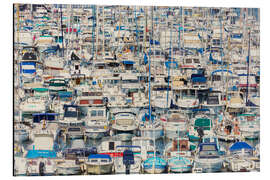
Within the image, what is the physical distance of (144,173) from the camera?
20.0ft

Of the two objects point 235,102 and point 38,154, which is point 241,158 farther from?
point 38,154

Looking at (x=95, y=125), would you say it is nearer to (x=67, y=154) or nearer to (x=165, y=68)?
(x=67, y=154)

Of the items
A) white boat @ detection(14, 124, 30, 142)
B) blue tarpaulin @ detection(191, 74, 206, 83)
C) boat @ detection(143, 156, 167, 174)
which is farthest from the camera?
blue tarpaulin @ detection(191, 74, 206, 83)

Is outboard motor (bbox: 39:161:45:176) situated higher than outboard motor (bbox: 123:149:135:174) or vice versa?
outboard motor (bbox: 123:149:135:174)

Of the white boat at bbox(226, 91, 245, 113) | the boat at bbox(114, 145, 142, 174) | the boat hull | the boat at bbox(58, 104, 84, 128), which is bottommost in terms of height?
the boat hull

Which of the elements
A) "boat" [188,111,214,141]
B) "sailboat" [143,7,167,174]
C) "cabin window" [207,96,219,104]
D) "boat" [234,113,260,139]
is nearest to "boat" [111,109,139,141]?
"sailboat" [143,7,167,174]

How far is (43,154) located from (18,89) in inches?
36.7

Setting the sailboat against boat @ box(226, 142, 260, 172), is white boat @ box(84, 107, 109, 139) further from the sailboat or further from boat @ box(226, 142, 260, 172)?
boat @ box(226, 142, 260, 172)

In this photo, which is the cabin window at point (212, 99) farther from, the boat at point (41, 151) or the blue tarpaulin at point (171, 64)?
the boat at point (41, 151)

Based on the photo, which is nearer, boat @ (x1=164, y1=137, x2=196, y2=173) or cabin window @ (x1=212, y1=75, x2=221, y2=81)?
boat @ (x1=164, y1=137, x2=196, y2=173)

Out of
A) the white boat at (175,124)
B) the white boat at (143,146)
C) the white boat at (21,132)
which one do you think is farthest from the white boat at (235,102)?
the white boat at (21,132)

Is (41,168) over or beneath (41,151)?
beneath

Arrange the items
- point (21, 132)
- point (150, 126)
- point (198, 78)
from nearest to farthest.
→ 1. point (21, 132)
2. point (150, 126)
3. point (198, 78)

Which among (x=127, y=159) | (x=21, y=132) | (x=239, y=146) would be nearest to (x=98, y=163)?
(x=127, y=159)
